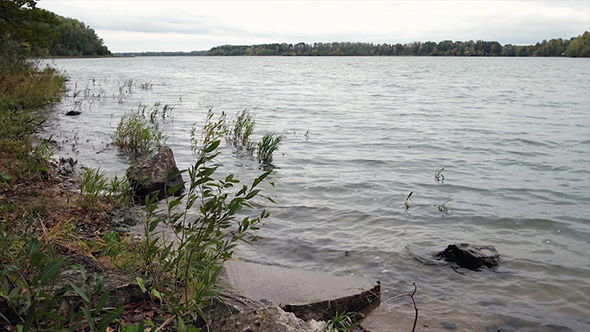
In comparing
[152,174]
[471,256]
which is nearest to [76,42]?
[152,174]

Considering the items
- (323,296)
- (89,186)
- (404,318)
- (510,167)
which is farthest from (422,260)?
(510,167)

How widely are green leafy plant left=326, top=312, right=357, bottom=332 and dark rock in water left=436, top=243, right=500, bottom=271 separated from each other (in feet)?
7.54

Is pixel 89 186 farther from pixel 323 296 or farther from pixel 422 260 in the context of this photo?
pixel 422 260

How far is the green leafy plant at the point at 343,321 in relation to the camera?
4.29m

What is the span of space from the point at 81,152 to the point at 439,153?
1010cm

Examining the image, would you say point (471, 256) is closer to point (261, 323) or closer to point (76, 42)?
point (261, 323)

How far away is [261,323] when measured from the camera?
2797 mm

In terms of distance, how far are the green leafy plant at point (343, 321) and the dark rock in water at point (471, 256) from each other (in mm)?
2299

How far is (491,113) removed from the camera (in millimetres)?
21641

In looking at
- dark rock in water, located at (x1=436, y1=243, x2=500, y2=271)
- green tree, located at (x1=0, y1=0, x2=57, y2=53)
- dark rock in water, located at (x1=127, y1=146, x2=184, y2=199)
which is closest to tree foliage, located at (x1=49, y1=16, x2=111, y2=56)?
green tree, located at (x1=0, y1=0, x2=57, y2=53)

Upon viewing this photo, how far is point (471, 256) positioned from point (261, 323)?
4321 millimetres

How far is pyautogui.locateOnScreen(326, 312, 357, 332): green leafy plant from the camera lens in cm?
429

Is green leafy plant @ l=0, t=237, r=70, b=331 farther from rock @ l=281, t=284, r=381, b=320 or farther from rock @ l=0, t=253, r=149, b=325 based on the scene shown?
rock @ l=281, t=284, r=381, b=320

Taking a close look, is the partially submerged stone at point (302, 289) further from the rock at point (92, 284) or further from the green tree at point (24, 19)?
the green tree at point (24, 19)
